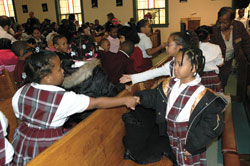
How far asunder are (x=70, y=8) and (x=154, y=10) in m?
4.97

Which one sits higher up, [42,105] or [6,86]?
[42,105]

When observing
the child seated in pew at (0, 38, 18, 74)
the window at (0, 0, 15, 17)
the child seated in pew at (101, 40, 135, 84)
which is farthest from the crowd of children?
the window at (0, 0, 15, 17)

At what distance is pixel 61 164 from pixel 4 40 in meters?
3.29

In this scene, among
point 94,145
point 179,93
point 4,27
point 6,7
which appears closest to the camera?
point 94,145

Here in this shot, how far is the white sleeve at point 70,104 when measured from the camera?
1.55 m

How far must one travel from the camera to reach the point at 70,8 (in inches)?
519

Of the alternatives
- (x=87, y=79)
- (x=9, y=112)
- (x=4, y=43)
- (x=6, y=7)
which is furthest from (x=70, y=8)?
(x=87, y=79)

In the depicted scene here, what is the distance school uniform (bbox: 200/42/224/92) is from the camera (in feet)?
9.11

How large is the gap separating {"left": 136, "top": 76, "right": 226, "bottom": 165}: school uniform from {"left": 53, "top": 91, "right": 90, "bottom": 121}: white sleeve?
0.66m

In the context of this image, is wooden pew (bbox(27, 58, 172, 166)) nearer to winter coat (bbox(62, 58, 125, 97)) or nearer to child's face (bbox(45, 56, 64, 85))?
winter coat (bbox(62, 58, 125, 97))

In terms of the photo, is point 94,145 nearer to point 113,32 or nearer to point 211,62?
point 211,62

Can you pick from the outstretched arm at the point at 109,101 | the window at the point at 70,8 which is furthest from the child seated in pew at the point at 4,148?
the window at the point at 70,8

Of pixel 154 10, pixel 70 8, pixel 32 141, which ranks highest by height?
pixel 70 8

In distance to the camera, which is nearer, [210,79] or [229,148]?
[229,148]
